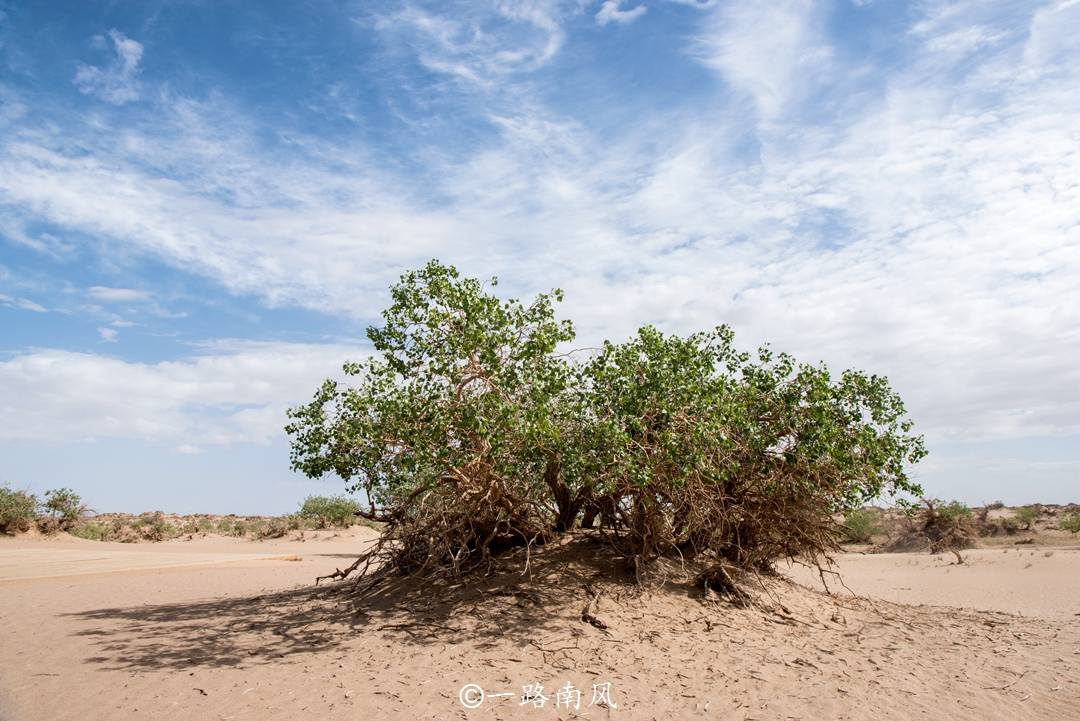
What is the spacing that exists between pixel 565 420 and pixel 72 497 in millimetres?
30679

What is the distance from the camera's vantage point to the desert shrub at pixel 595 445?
914 cm

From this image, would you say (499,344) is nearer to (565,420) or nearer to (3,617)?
(565,420)

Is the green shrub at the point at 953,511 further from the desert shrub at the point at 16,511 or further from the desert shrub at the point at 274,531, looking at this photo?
the desert shrub at the point at 16,511

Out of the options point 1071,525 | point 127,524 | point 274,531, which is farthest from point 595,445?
point 127,524

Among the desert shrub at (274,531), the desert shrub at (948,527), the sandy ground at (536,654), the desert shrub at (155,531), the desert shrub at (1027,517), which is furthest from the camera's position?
the desert shrub at (274,531)

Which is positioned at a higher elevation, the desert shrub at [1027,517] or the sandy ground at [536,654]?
the desert shrub at [1027,517]

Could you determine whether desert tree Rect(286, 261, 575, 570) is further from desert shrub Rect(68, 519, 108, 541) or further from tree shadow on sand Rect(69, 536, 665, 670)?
desert shrub Rect(68, 519, 108, 541)

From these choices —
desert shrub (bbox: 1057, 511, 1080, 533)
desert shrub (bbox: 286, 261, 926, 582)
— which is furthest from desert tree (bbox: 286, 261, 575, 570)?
desert shrub (bbox: 1057, 511, 1080, 533)

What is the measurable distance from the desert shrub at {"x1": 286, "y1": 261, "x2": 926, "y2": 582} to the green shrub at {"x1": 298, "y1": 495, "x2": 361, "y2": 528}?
91.1 feet

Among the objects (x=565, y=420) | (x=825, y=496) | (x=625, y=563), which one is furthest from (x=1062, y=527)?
(x=565, y=420)

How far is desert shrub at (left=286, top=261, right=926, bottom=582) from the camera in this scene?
9.14 m

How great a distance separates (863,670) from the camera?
27.9ft

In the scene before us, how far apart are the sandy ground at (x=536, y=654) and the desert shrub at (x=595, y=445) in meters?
0.84

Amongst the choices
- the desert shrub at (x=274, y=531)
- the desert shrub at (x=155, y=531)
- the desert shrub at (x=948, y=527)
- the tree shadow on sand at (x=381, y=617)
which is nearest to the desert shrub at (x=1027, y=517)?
the desert shrub at (x=948, y=527)
